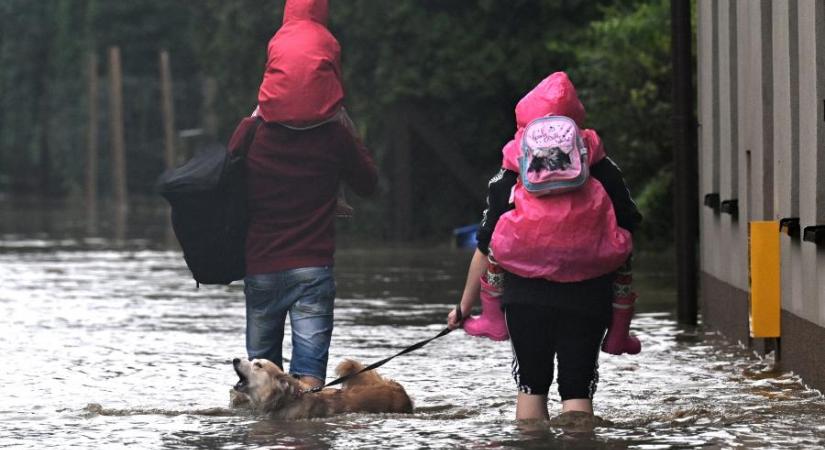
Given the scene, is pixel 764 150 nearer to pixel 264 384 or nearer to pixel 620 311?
pixel 620 311

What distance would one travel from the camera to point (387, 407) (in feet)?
29.9

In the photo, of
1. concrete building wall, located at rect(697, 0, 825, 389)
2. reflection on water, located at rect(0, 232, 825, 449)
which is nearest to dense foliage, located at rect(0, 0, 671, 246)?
reflection on water, located at rect(0, 232, 825, 449)

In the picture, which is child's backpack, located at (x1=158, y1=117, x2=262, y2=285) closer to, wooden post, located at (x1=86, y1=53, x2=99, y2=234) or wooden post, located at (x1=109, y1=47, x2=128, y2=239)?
wooden post, located at (x1=109, y1=47, x2=128, y2=239)

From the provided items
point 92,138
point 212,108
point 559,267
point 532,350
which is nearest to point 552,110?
point 559,267

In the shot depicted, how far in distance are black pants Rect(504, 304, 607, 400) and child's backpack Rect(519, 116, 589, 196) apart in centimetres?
50

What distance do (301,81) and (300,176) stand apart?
0.44m

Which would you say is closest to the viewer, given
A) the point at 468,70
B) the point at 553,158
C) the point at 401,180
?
the point at 553,158

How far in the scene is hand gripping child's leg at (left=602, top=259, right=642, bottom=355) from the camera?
26.4 ft

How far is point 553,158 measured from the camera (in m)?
7.81

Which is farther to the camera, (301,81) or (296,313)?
(296,313)

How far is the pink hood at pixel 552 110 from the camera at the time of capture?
802cm

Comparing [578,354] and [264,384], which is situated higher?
[578,354]

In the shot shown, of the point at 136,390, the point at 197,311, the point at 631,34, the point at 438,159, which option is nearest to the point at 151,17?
the point at 438,159

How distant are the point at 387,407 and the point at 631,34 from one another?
609 inches
